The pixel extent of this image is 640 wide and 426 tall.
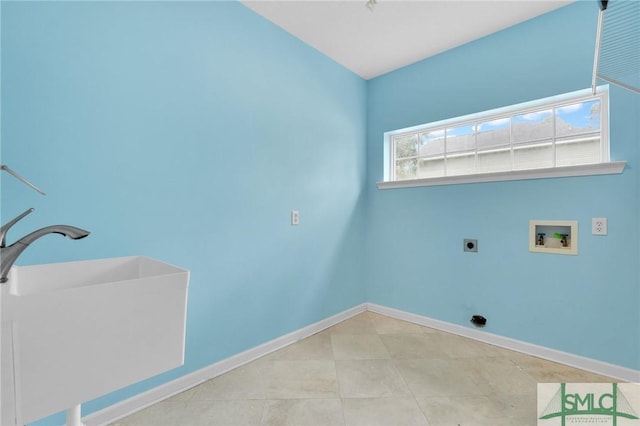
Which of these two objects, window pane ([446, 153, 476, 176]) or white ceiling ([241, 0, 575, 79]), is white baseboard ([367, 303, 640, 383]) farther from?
white ceiling ([241, 0, 575, 79])

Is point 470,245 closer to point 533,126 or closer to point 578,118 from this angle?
point 533,126

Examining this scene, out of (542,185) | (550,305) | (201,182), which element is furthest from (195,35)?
(550,305)

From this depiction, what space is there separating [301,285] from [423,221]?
1.25 meters

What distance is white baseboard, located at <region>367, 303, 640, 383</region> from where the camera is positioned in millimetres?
1749

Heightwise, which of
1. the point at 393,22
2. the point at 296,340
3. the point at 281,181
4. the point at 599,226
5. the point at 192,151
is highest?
the point at 393,22

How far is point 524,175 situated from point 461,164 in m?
0.53

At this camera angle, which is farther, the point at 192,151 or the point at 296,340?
the point at 296,340

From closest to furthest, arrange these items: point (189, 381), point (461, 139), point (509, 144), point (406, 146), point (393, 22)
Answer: point (189, 381) < point (393, 22) < point (509, 144) < point (461, 139) < point (406, 146)

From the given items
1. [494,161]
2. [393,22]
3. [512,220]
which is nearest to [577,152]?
[494,161]

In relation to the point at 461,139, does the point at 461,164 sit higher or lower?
lower

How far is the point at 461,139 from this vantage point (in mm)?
2529

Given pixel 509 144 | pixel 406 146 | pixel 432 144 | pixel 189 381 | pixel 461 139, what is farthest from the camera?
pixel 406 146

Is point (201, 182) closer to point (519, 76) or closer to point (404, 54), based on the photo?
point (404, 54)

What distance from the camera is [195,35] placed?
1.68m
